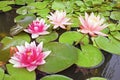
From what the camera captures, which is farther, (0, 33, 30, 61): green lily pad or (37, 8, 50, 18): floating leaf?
(37, 8, 50, 18): floating leaf

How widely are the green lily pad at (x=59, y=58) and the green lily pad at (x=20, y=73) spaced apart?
2.0 inches

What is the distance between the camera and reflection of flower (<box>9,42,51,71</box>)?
0.99 meters

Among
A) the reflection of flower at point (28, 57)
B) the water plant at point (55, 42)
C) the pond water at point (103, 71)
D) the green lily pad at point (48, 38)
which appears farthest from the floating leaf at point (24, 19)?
the pond water at point (103, 71)

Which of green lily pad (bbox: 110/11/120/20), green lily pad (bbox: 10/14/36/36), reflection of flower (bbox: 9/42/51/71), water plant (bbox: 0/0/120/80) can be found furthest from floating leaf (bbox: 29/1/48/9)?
reflection of flower (bbox: 9/42/51/71)

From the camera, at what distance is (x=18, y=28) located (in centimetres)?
125

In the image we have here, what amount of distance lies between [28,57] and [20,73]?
8 centimetres

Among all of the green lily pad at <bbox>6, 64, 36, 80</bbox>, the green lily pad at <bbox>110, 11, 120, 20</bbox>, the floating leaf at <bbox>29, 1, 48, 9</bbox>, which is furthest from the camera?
the floating leaf at <bbox>29, 1, 48, 9</bbox>

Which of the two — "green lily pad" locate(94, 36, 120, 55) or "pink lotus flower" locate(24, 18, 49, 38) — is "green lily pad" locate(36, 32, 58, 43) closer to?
"pink lotus flower" locate(24, 18, 49, 38)

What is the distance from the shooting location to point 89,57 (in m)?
1.08

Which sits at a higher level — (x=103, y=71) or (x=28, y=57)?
(x=28, y=57)

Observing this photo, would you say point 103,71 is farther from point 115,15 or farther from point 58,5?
point 58,5

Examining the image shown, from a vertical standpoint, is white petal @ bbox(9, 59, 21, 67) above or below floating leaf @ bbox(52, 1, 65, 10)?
below

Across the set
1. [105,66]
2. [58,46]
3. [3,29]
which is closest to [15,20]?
[3,29]

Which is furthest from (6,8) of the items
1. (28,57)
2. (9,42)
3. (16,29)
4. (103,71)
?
(103,71)
